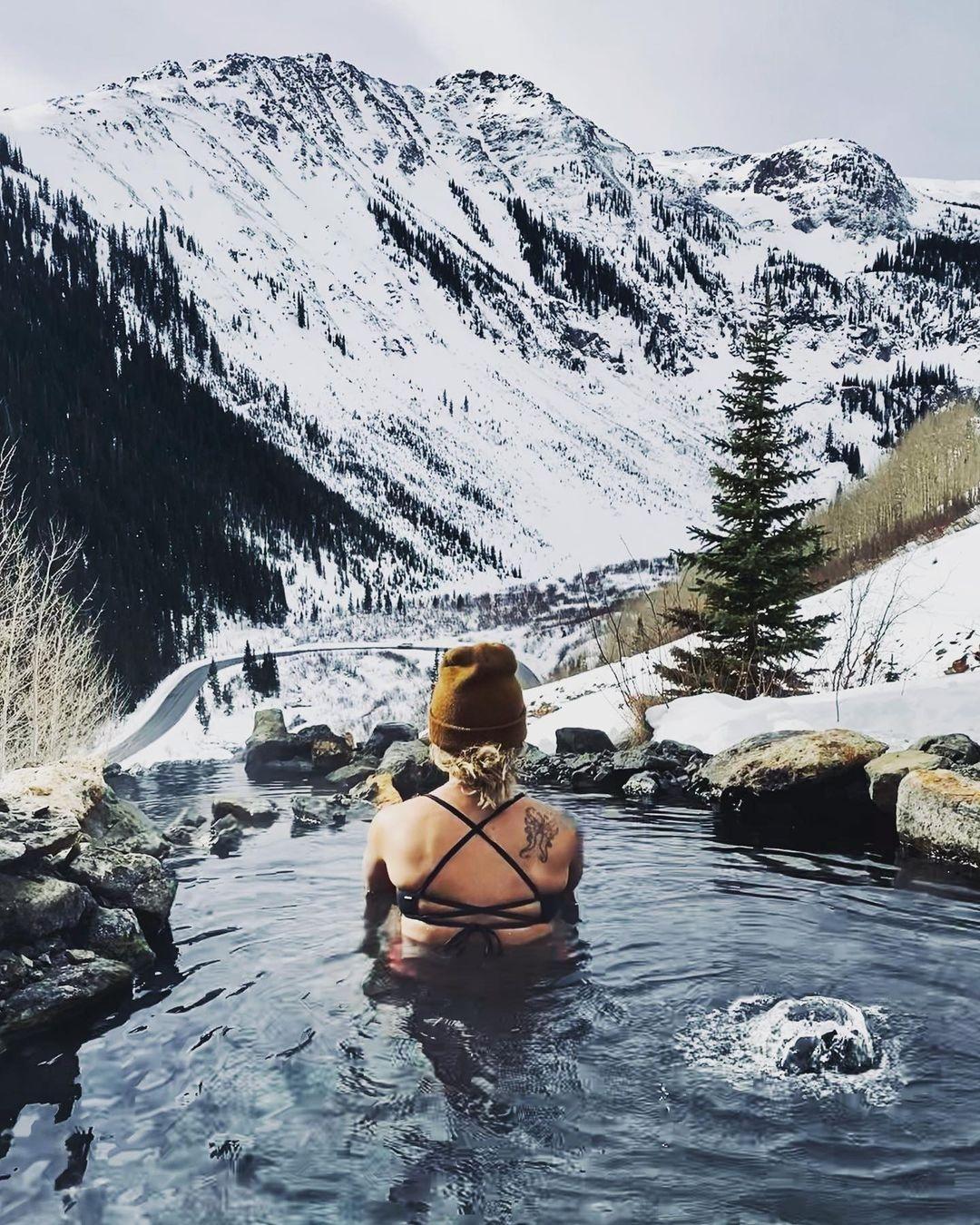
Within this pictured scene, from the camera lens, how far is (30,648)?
25594mm

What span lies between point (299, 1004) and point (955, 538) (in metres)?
19.2

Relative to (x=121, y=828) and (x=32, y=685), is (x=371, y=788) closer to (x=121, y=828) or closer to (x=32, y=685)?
(x=121, y=828)

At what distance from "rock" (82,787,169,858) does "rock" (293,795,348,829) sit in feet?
8.73

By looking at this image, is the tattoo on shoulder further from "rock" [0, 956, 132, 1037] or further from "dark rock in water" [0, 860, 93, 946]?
"dark rock in water" [0, 860, 93, 946]

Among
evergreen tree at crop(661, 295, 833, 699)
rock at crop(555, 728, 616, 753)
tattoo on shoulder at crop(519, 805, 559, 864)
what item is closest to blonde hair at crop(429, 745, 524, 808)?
tattoo on shoulder at crop(519, 805, 559, 864)

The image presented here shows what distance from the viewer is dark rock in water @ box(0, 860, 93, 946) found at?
5.95 metres

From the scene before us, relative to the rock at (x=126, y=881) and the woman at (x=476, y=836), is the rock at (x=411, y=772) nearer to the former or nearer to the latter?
the rock at (x=126, y=881)

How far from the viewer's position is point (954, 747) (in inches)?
421

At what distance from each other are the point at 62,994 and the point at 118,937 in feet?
2.77

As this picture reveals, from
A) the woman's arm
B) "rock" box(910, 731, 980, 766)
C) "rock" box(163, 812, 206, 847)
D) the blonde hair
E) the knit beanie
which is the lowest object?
"rock" box(163, 812, 206, 847)

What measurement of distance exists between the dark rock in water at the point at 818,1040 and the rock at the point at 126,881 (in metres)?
4.73

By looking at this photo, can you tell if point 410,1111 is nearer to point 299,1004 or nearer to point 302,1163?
point 302,1163

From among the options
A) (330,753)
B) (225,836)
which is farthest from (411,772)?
(330,753)

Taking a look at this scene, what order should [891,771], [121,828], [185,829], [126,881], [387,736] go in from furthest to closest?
[387,736] → [185,829] → [121,828] → [891,771] → [126,881]
